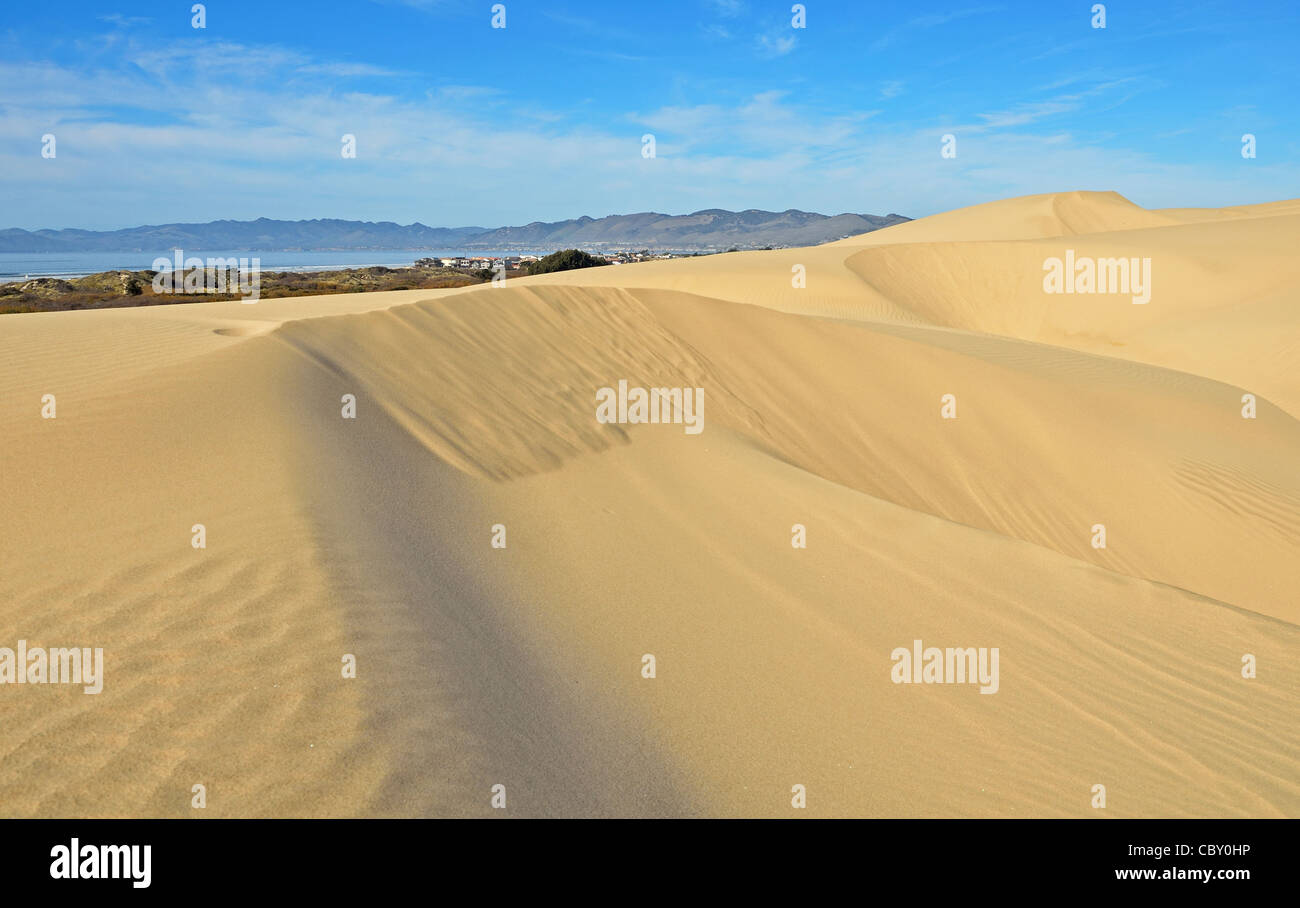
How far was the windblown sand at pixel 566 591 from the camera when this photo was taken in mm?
3203

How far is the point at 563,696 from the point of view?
3.92 meters

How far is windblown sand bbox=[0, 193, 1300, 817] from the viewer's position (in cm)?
320

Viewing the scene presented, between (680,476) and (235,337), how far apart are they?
4392 millimetres
